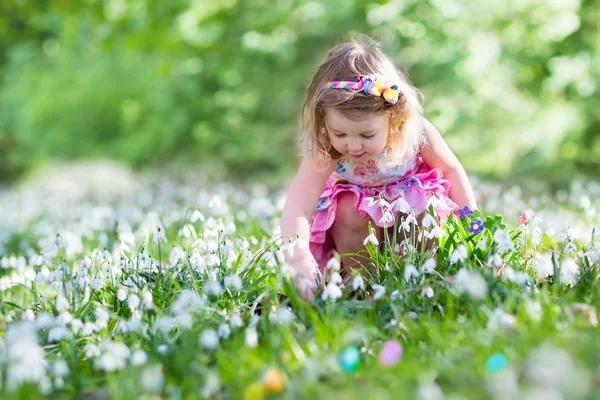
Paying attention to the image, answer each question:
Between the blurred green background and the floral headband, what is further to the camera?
the blurred green background

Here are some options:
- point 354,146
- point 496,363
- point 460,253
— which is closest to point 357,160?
point 354,146

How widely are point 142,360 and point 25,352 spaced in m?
0.31

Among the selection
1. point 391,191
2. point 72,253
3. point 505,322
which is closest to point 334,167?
point 391,191

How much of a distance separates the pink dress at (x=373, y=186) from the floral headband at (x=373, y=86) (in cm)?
43

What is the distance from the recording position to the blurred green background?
693 cm

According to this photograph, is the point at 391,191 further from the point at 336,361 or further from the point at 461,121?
the point at 461,121

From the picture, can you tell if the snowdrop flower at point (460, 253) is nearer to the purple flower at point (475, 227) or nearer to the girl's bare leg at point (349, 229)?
the purple flower at point (475, 227)

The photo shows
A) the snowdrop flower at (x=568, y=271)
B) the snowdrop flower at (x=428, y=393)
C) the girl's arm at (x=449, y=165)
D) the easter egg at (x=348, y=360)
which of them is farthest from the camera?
the girl's arm at (x=449, y=165)

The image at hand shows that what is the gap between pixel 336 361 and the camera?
6.16 ft

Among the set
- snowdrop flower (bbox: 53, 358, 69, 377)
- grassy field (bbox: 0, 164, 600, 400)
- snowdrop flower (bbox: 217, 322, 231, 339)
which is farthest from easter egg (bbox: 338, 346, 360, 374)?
snowdrop flower (bbox: 53, 358, 69, 377)

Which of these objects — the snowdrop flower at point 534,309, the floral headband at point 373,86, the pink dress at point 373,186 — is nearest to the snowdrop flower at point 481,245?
the snowdrop flower at point 534,309

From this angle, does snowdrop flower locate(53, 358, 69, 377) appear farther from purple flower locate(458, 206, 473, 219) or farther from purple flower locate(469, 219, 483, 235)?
purple flower locate(458, 206, 473, 219)

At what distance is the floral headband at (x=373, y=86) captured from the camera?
116 inches

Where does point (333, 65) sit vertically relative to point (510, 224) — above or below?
above
